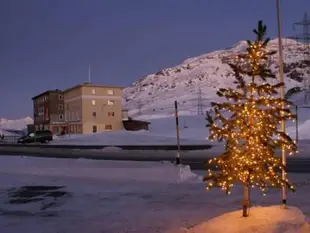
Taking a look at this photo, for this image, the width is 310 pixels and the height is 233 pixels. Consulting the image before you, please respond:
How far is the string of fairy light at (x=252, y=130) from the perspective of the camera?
335 inches

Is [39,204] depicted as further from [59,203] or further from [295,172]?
[295,172]

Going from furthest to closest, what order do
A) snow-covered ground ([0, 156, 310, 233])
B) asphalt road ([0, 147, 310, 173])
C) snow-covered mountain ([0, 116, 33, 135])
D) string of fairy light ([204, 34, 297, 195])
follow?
snow-covered mountain ([0, 116, 33, 135]) < asphalt road ([0, 147, 310, 173]) < snow-covered ground ([0, 156, 310, 233]) < string of fairy light ([204, 34, 297, 195])

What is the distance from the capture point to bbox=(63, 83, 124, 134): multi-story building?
84250 mm

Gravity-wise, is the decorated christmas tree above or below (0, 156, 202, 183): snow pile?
above

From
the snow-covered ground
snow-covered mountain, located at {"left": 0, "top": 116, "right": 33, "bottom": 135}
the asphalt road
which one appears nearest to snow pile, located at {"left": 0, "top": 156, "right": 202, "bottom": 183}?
the snow-covered ground

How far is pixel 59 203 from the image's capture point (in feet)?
42.5

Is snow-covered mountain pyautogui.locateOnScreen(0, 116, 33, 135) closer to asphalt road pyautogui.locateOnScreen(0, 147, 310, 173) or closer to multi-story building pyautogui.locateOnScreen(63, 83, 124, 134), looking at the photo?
multi-story building pyautogui.locateOnScreen(63, 83, 124, 134)

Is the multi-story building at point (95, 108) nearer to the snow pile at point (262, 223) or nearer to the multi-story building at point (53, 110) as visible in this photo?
the multi-story building at point (53, 110)

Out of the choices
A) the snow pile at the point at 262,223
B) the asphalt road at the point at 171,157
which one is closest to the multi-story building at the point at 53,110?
the asphalt road at the point at 171,157

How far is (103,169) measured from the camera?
1972 cm

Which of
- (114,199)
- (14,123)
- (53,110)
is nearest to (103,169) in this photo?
(114,199)

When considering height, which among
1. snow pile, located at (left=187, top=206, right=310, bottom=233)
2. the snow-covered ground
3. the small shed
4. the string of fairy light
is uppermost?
the small shed

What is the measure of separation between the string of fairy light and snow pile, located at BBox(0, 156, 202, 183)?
8.31 meters

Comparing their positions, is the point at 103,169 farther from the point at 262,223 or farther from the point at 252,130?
the point at 262,223
